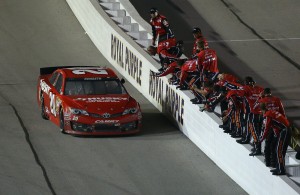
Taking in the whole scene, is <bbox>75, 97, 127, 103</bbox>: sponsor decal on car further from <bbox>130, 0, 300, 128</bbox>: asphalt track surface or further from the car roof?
<bbox>130, 0, 300, 128</bbox>: asphalt track surface

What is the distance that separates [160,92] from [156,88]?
0.37m

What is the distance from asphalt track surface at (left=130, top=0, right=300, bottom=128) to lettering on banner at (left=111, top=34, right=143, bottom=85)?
7.79ft

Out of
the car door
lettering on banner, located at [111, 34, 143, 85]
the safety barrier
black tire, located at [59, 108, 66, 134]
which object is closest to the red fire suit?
the safety barrier

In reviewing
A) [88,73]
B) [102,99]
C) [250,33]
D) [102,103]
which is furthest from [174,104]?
[250,33]

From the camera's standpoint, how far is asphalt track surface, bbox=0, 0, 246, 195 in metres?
20.1

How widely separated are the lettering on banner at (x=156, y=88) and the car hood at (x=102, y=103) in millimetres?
1781

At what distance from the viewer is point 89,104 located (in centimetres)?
2350

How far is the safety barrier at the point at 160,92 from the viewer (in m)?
19.8

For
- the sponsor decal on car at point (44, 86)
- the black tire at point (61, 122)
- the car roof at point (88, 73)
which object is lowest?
the black tire at point (61, 122)

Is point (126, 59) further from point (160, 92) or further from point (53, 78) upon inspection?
point (53, 78)

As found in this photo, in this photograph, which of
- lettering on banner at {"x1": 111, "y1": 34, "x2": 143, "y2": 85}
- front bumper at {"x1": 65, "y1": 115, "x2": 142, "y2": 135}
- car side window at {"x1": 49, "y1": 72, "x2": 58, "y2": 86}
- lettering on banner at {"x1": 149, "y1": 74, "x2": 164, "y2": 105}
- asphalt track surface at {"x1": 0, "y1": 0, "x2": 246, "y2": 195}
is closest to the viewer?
asphalt track surface at {"x1": 0, "y1": 0, "x2": 246, "y2": 195}

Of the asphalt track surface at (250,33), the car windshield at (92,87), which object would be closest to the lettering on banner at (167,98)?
the car windshield at (92,87)

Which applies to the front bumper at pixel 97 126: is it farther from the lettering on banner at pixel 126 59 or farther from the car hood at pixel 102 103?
the lettering on banner at pixel 126 59

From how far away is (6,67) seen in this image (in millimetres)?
29875
